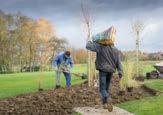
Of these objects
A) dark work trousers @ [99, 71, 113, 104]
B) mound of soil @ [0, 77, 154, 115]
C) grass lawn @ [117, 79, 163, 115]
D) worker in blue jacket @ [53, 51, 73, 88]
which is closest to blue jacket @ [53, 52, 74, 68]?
worker in blue jacket @ [53, 51, 73, 88]

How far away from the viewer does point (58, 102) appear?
16.3 metres

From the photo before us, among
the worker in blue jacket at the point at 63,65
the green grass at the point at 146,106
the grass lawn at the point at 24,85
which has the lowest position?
the green grass at the point at 146,106

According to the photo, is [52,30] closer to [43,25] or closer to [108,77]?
[43,25]

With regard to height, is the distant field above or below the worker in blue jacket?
below

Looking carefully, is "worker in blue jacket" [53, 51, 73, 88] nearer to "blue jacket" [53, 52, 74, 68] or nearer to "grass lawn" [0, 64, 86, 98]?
"blue jacket" [53, 52, 74, 68]

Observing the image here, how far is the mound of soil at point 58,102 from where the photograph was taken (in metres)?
15.1

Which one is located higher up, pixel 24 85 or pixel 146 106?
pixel 24 85

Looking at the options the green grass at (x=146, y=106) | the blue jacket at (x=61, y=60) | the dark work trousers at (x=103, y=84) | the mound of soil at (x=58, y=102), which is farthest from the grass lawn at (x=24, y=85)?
the dark work trousers at (x=103, y=84)

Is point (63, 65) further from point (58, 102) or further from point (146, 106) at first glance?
point (146, 106)

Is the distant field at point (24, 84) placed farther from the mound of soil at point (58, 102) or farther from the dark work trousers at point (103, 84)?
the dark work trousers at point (103, 84)

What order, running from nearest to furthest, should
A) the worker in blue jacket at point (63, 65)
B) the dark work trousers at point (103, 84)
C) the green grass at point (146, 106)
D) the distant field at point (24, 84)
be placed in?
1. the green grass at point (146, 106)
2. the dark work trousers at point (103, 84)
3. the worker in blue jacket at point (63, 65)
4. the distant field at point (24, 84)

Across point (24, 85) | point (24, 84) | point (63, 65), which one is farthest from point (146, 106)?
point (24, 84)

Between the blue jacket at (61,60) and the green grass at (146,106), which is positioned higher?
the blue jacket at (61,60)

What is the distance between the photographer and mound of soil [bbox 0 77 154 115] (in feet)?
49.5
